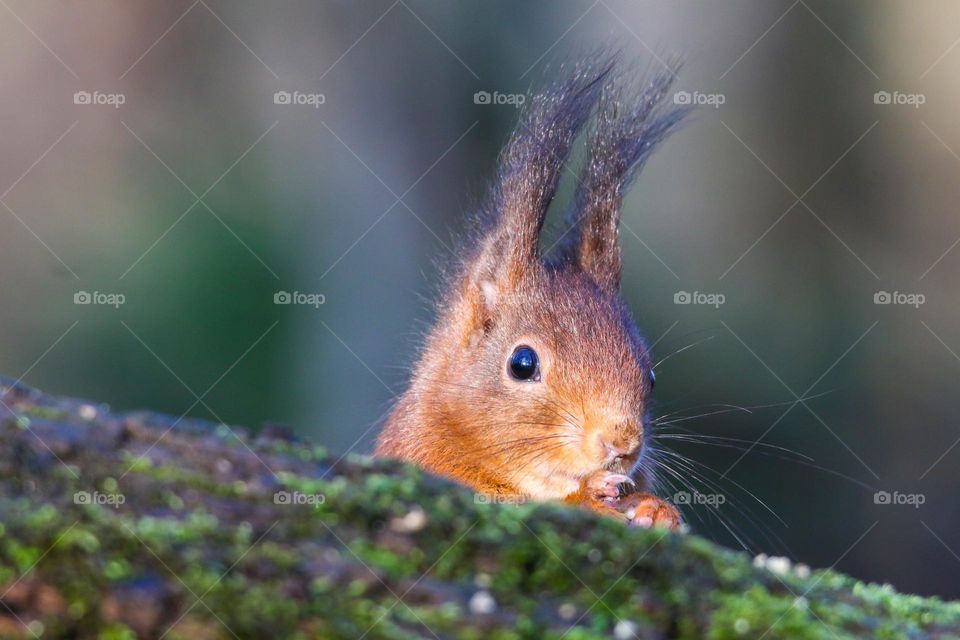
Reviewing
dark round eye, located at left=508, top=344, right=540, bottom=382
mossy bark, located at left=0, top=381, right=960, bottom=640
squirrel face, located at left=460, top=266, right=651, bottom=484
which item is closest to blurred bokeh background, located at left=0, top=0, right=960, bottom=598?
squirrel face, located at left=460, top=266, right=651, bottom=484

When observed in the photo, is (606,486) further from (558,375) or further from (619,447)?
(558,375)

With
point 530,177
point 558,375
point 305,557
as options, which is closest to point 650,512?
point 558,375

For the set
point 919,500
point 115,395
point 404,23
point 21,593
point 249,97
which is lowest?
point 21,593

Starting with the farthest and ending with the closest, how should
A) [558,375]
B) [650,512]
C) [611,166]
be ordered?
1. [611,166]
2. [558,375]
3. [650,512]

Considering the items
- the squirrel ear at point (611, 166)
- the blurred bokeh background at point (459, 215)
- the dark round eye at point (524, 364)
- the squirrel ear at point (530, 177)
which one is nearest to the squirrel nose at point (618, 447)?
the dark round eye at point (524, 364)

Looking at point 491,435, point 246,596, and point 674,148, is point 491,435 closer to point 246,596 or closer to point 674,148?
point 246,596

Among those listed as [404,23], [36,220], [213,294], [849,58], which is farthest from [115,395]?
[849,58]
